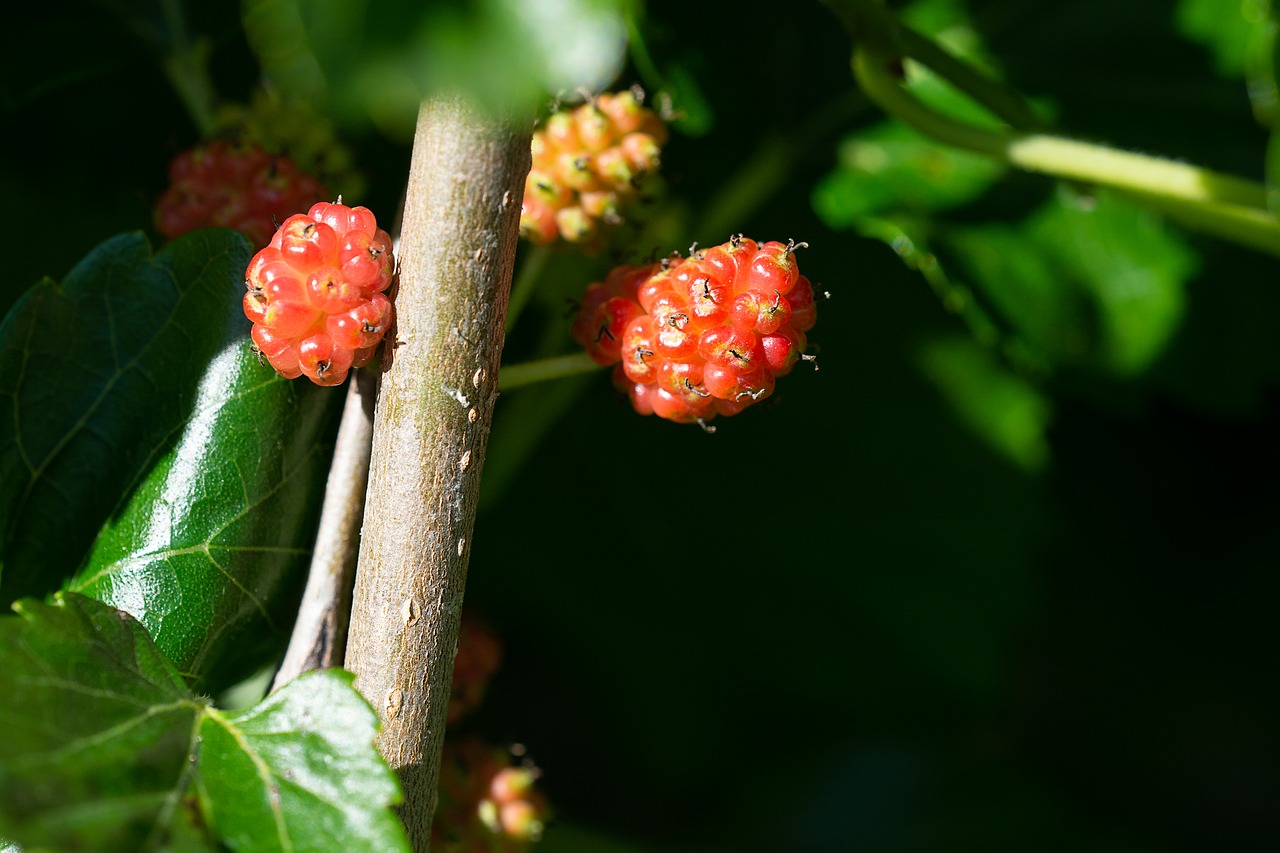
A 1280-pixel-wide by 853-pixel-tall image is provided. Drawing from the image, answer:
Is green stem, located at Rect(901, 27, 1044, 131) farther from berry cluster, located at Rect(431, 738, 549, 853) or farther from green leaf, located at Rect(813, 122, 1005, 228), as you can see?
berry cluster, located at Rect(431, 738, 549, 853)

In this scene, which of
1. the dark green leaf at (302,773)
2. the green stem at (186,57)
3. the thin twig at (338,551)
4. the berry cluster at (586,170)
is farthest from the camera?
the green stem at (186,57)

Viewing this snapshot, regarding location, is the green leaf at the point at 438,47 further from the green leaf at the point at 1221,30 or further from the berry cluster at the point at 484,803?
the green leaf at the point at 1221,30

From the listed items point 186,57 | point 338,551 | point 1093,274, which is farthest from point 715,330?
point 1093,274

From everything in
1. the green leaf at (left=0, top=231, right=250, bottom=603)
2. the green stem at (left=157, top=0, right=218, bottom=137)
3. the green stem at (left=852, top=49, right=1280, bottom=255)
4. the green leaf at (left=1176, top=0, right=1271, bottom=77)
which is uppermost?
the green stem at (left=157, top=0, right=218, bottom=137)

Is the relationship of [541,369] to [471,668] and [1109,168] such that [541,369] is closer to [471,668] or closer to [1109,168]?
[471,668]

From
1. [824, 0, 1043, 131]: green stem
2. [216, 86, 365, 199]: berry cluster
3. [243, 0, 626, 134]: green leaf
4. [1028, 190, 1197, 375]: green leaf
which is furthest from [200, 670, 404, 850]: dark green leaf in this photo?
[1028, 190, 1197, 375]: green leaf

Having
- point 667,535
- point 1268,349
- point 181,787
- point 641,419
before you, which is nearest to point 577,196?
point 181,787

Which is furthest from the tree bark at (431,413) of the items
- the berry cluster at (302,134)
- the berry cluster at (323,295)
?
the berry cluster at (302,134)
